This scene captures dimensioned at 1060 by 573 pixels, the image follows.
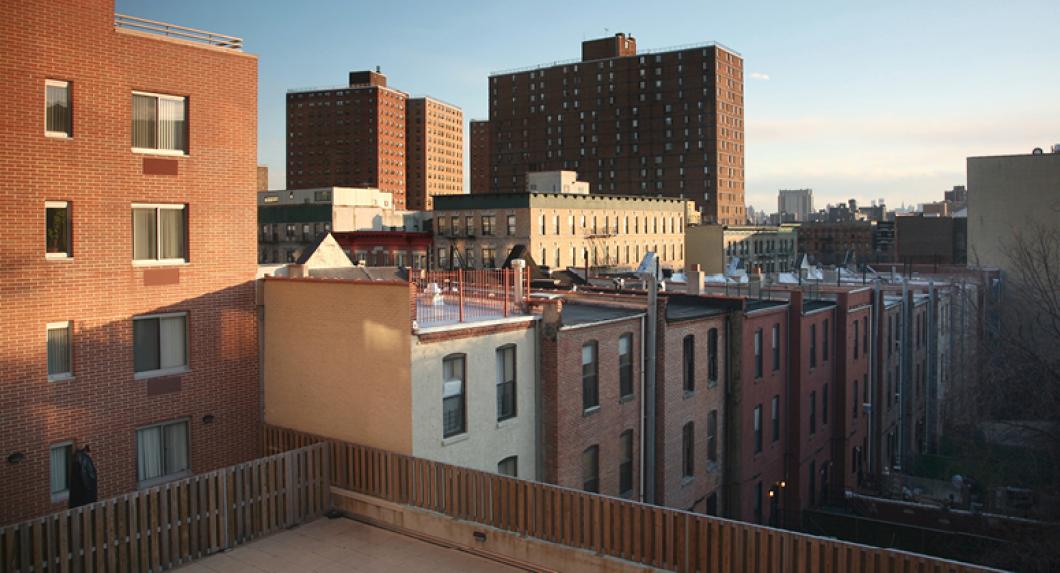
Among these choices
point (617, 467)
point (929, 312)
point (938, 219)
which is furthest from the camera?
point (938, 219)

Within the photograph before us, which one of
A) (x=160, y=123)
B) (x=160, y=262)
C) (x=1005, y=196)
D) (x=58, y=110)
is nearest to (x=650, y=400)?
(x=160, y=262)

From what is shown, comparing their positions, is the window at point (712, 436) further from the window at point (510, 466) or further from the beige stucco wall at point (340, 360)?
the beige stucco wall at point (340, 360)

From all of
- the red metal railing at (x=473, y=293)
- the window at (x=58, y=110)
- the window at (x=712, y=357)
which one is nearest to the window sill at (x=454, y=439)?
the red metal railing at (x=473, y=293)

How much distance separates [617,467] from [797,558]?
12.9 meters

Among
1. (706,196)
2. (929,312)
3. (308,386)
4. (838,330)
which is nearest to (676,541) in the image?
(308,386)

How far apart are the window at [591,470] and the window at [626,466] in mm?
1335

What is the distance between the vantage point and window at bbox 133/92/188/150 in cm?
2056

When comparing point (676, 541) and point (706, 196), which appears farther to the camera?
point (706, 196)

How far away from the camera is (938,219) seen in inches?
4803

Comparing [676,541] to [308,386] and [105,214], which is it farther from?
[105,214]

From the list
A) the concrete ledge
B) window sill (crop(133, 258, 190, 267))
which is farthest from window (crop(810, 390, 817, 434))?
window sill (crop(133, 258, 190, 267))

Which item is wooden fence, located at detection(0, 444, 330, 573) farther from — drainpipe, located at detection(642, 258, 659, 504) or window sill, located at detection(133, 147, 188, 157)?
drainpipe, located at detection(642, 258, 659, 504)

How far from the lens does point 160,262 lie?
821 inches

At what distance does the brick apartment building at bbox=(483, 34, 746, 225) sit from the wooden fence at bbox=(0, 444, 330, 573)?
139822 millimetres
